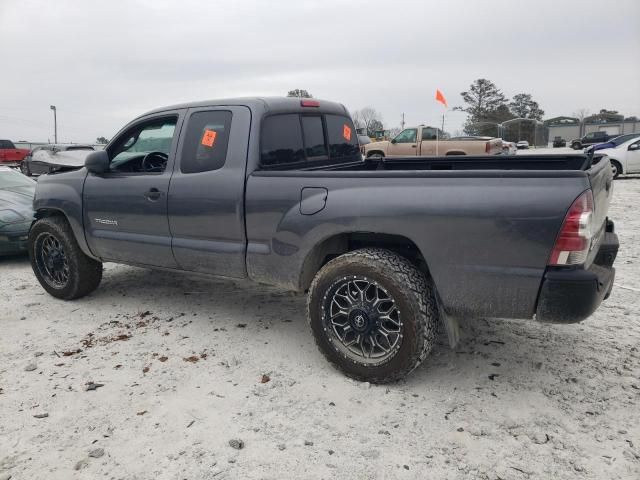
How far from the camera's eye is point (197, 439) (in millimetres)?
2584

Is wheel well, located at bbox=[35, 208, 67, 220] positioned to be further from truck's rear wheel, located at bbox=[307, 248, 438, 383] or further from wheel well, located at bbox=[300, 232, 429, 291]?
truck's rear wheel, located at bbox=[307, 248, 438, 383]

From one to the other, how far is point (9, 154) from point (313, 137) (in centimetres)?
2741

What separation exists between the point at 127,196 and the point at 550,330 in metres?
3.70

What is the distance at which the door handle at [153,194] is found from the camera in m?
Answer: 3.98

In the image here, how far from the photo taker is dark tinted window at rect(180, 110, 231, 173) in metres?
3.71

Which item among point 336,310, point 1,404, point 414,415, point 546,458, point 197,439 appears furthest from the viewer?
point 336,310

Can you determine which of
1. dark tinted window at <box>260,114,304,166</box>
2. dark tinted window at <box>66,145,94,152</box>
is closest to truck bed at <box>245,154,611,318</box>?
dark tinted window at <box>260,114,304,166</box>

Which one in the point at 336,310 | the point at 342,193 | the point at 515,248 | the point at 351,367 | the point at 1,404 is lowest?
the point at 1,404

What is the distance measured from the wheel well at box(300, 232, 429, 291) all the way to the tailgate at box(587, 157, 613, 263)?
1.01m

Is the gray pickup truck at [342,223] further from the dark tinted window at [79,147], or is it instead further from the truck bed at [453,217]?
the dark tinted window at [79,147]

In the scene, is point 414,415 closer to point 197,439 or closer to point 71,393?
point 197,439

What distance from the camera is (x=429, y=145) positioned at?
16875 mm

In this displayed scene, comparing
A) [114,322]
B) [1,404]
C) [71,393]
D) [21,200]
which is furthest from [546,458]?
[21,200]

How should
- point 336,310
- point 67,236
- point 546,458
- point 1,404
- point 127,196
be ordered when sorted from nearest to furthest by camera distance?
point 546,458
point 1,404
point 336,310
point 127,196
point 67,236
